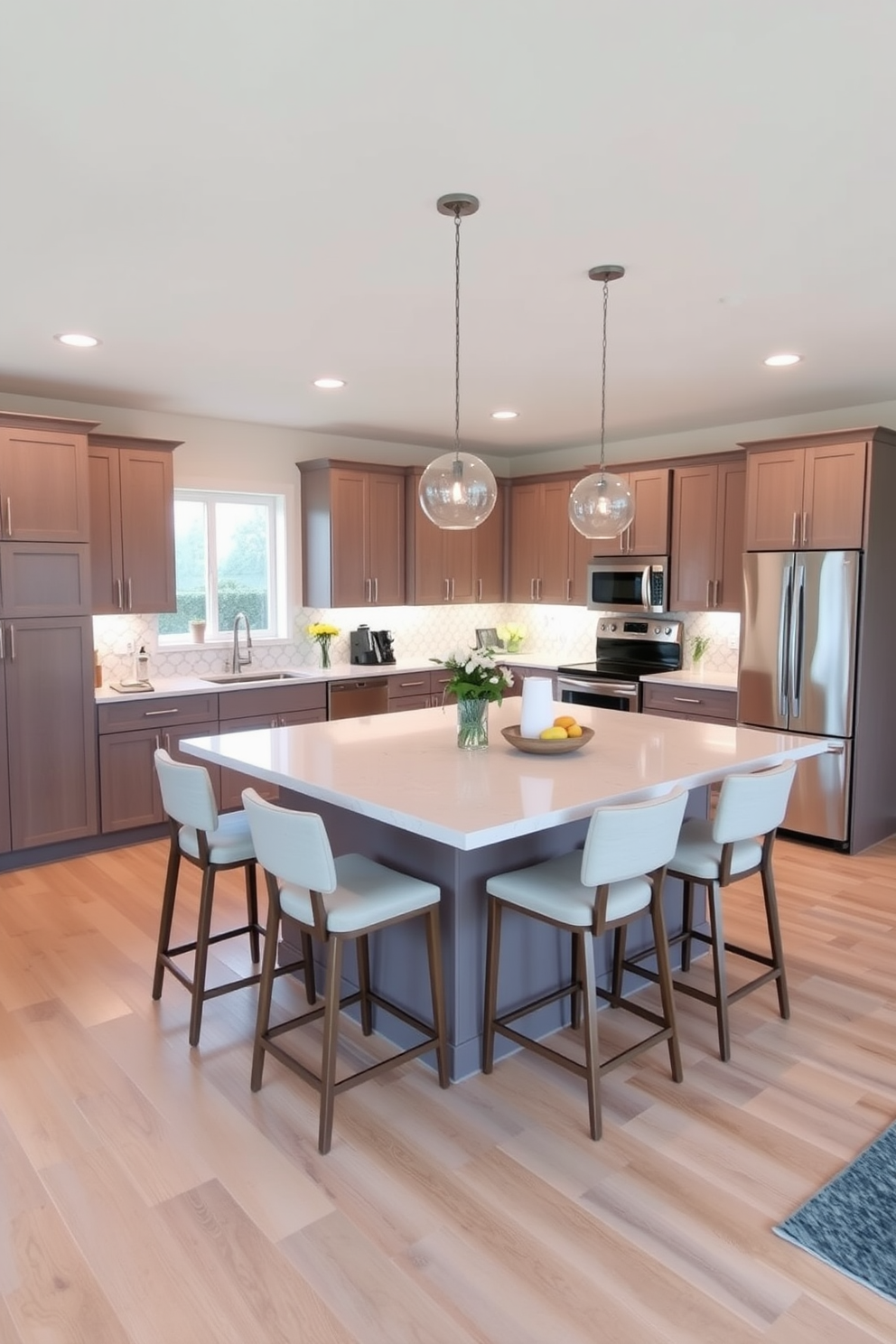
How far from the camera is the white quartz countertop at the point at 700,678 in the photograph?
18.1 feet

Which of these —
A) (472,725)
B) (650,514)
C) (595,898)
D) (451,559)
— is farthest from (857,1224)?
(451,559)

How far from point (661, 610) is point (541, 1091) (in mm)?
3983

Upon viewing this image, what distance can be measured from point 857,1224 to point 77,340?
14.0 feet

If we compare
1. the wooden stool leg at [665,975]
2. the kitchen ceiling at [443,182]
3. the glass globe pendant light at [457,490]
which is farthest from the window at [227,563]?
the wooden stool leg at [665,975]

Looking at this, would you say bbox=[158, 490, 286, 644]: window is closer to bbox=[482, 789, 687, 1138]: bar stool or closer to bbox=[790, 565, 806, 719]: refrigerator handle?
bbox=[790, 565, 806, 719]: refrigerator handle

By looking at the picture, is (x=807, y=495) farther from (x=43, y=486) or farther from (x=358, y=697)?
(x=43, y=486)

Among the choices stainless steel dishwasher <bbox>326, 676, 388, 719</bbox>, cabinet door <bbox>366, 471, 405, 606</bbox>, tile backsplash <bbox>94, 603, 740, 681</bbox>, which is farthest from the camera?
cabinet door <bbox>366, 471, 405, 606</bbox>

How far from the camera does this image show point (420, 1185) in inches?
88.2

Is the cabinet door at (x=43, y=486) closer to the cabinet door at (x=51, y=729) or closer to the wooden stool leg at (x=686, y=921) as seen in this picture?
the cabinet door at (x=51, y=729)

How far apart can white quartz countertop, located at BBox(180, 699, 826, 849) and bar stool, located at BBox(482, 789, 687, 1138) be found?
0.53ft

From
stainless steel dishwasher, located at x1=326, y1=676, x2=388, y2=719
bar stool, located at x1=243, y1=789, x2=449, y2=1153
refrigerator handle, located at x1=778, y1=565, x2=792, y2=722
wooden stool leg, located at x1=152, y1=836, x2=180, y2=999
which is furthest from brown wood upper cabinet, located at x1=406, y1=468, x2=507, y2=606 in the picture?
bar stool, located at x1=243, y1=789, x2=449, y2=1153

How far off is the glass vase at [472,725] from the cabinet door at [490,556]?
3871 mm

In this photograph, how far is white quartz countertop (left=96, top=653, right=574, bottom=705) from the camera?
5078 millimetres

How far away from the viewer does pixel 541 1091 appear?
8.72ft
